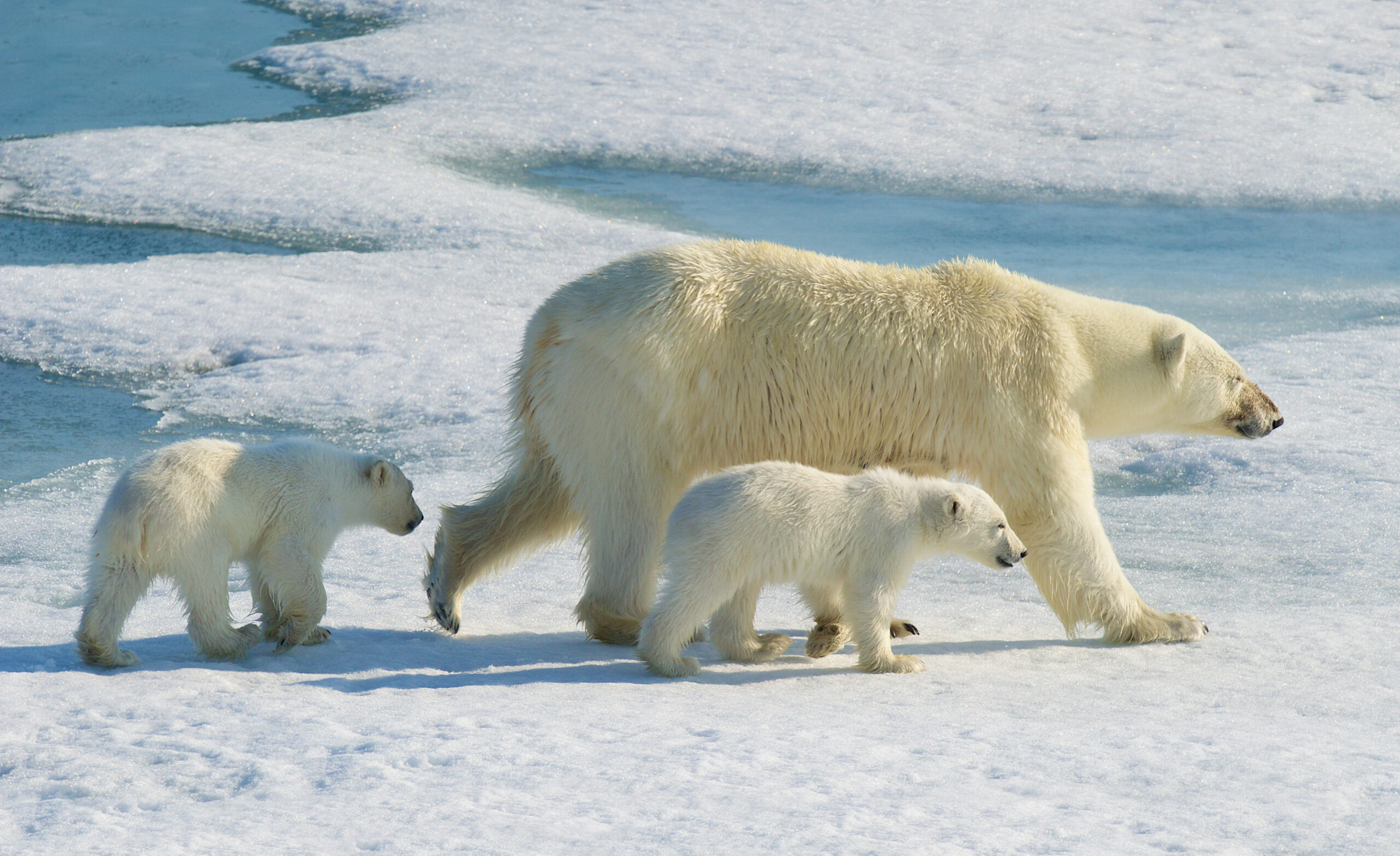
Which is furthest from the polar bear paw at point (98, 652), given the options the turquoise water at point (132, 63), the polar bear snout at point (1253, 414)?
the turquoise water at point (132, 63)

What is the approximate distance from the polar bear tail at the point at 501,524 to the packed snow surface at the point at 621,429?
0.25 meters

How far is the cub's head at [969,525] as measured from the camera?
4.18 meters

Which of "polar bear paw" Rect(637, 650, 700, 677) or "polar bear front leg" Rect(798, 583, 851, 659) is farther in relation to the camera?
"polar bear front leg" Rect(798, 583, 851, 659)

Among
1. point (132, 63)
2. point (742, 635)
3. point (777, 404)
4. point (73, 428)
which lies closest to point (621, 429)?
point (777, 404)

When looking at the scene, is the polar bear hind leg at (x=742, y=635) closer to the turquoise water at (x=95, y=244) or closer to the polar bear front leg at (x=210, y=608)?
the polar bear front leg at (x=210, y=608)

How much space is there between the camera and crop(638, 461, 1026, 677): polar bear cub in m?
3.91

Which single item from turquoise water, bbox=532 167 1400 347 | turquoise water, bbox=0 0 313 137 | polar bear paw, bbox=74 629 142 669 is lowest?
polar bear paw, bbox=74 629 142 669

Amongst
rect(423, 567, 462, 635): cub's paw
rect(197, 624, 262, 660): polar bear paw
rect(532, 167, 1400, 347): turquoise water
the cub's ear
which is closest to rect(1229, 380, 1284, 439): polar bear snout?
the cub's ear

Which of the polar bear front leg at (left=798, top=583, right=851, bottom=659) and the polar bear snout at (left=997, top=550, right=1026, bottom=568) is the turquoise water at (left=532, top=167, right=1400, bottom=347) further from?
the polar bear front leg at (left=798, top=583, right=851, bottom=659)

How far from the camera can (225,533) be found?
3965mm

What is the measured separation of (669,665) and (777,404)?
1.00m

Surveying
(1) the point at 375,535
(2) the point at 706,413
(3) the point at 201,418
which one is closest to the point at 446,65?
(3) the point at 201,418

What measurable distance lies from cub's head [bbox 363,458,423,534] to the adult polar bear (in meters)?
0.16

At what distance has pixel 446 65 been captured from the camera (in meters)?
14.9
